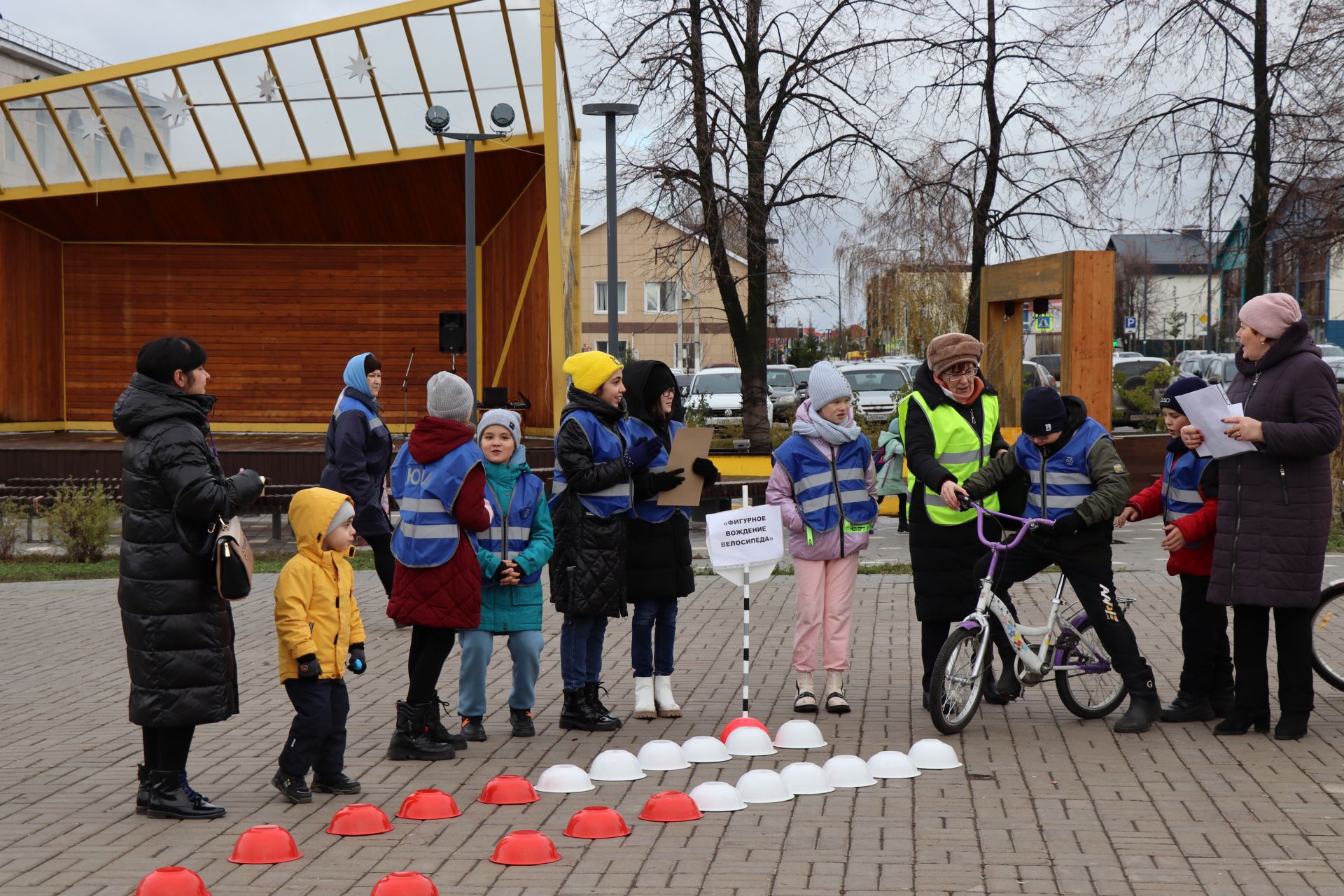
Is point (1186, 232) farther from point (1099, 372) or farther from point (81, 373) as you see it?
point (81, 373)

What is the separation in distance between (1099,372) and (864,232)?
1265cm

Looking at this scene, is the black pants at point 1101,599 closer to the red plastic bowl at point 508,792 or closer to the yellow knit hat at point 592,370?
the yellow knit hat at point 592,370

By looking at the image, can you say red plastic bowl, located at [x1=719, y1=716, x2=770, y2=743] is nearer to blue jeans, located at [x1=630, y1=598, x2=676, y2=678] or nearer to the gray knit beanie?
blue jeans, located at [x1=630, y1=598, x2=676, y2=678]

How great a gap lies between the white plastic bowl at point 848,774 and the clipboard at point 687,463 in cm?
156

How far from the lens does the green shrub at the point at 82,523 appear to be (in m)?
15.5

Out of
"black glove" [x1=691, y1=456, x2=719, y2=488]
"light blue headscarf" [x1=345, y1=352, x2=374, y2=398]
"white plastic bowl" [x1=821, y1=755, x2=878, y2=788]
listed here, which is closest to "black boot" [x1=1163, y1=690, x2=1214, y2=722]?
"white plastic bowl" [x1=821, y1=755, x2=878, y2=788]

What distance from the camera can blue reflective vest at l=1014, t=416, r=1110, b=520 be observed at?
7133 mm

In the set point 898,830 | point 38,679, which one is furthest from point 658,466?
point 38,679

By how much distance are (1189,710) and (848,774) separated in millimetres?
2193

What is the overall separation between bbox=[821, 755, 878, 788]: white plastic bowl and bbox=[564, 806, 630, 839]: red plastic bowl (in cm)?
104

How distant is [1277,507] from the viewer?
267 inches

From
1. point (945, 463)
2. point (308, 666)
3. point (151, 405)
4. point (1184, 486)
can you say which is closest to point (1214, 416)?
point (1184, 486)

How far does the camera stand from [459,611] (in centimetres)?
657

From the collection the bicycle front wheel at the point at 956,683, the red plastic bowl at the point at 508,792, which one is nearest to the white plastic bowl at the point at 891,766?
the bicycle front wheel at the point at 956,683
